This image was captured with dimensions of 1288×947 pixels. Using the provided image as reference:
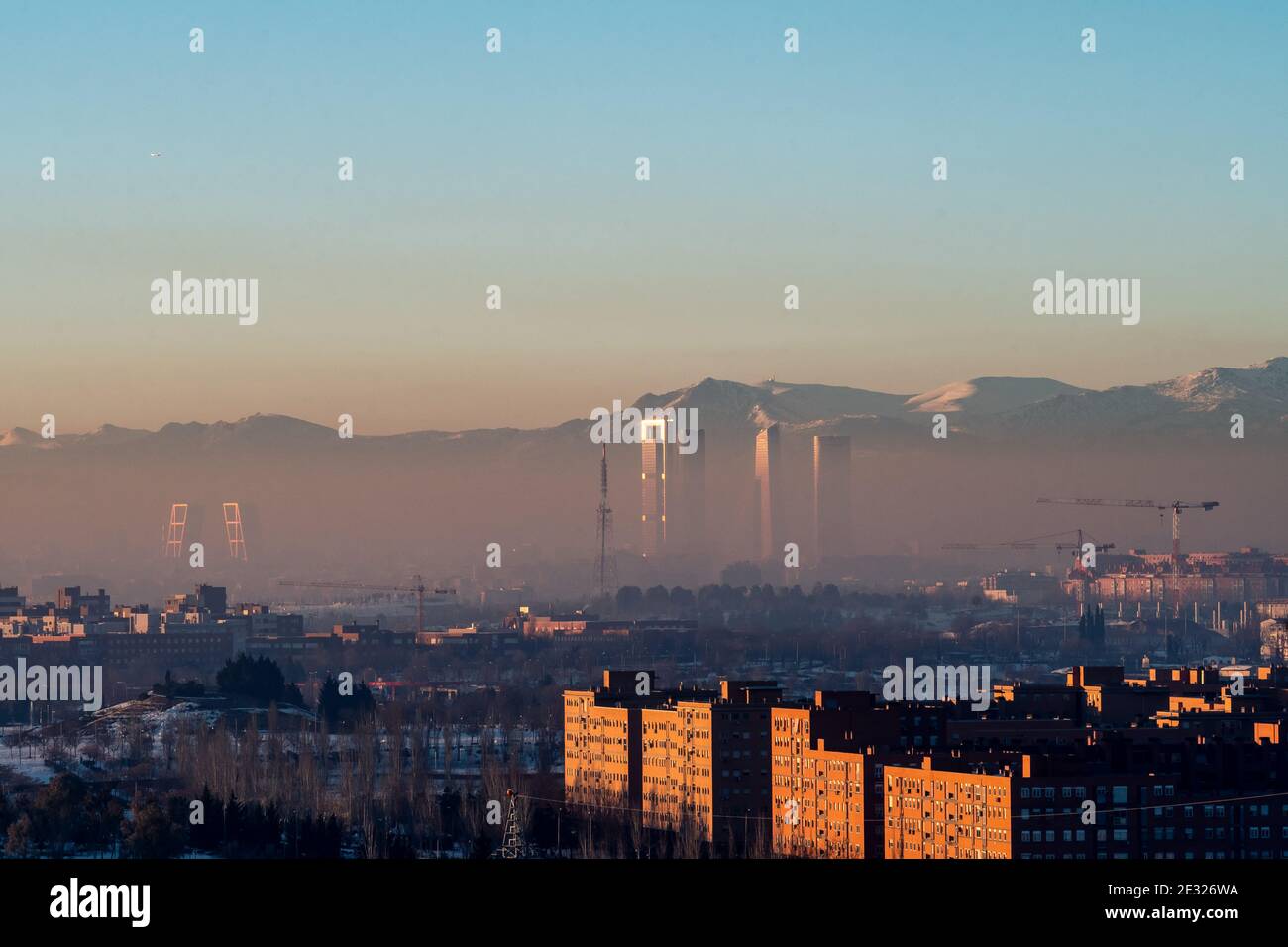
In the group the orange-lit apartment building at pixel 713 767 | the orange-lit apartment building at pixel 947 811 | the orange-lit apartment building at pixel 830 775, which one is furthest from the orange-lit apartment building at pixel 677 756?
the orange-lit apartment building at pixel 947 811

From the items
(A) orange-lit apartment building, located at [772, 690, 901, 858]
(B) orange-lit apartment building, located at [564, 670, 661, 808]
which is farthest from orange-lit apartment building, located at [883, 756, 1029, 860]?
(B) orange-lit apartment building, located at [564, 670, 661, 808]

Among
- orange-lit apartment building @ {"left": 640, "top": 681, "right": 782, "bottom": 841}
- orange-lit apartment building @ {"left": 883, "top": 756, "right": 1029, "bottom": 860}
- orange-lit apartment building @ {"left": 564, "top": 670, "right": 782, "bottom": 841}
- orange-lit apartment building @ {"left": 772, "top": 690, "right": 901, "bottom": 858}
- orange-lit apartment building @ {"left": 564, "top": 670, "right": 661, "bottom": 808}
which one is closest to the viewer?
Answer: orange-lit apartment building @ {"left": 883, "top": 756, "right": 1029, "bottom": 860}

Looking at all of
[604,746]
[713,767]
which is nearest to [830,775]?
[713,767]

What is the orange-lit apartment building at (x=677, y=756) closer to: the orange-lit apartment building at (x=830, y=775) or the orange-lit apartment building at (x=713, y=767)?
the orange-lit apartment building at (x=713, y=767)

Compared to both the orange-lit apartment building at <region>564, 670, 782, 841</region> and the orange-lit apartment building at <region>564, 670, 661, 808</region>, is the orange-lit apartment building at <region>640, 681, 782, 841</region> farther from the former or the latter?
the orange-lit apartment building at <region>564, 670, 661, 808</region>

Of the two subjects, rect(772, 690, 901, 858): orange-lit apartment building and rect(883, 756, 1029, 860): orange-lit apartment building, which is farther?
rect(772, 690, 901, 858): orange-lit apartment building

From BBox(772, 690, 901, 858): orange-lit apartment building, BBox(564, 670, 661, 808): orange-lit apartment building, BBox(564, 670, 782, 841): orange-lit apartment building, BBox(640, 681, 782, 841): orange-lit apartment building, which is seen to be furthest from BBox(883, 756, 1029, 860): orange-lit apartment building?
BBox(564, 670, 661, 808): orange-lit apartment building

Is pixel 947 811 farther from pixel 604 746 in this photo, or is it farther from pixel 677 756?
pixel 604 746

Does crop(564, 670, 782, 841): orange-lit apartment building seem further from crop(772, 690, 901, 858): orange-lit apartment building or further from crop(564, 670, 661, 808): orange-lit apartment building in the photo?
crop(772, 690, 901, 858): orange-lit apartment building

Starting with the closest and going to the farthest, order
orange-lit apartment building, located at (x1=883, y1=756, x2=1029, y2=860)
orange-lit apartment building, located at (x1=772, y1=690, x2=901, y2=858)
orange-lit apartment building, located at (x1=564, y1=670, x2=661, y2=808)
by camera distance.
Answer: orange-lit apartment building, located at (x1=883, y1=756, x2=1029, y2=860) < orange-lit apartment building, located at (x1=772, y1=690, x2=901, y2=858) < orange-lit apartment building, located at (x1=564, y1=670, x2=661, y2=808)

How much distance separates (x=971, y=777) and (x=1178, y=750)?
9.04 metres

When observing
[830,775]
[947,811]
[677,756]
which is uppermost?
[830,775]
